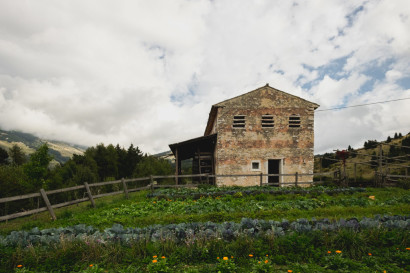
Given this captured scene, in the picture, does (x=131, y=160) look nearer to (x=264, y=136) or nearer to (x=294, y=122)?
(x=264, y=136)

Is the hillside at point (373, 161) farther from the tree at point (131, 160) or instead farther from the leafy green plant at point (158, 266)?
the tree at point (131, 160)

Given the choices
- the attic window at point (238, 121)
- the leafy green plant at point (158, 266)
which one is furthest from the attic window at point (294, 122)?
the leafy green plant at point (158, 266)

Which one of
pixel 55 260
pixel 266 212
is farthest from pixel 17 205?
pixel 266 212

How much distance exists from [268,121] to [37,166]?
19797mm

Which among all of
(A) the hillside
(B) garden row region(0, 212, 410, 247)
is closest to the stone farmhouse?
(A) the hillside

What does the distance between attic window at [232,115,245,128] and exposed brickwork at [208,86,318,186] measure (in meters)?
0.27

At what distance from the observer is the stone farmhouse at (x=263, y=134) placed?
18.8m

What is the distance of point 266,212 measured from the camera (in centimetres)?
883

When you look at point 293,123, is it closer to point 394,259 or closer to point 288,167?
point 288,167

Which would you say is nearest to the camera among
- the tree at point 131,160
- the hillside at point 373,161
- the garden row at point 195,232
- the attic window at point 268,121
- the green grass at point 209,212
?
the garden row at point 195,232

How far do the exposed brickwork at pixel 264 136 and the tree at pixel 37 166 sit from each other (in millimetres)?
14623

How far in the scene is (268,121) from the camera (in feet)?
64.1

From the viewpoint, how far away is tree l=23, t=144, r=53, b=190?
1872cm

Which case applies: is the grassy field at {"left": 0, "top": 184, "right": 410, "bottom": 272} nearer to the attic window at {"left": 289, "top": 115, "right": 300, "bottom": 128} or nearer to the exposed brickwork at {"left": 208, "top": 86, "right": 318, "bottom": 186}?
the exposed brickwork at {"left": 208, "top": 86, "right": 318, "bottom": 186}
